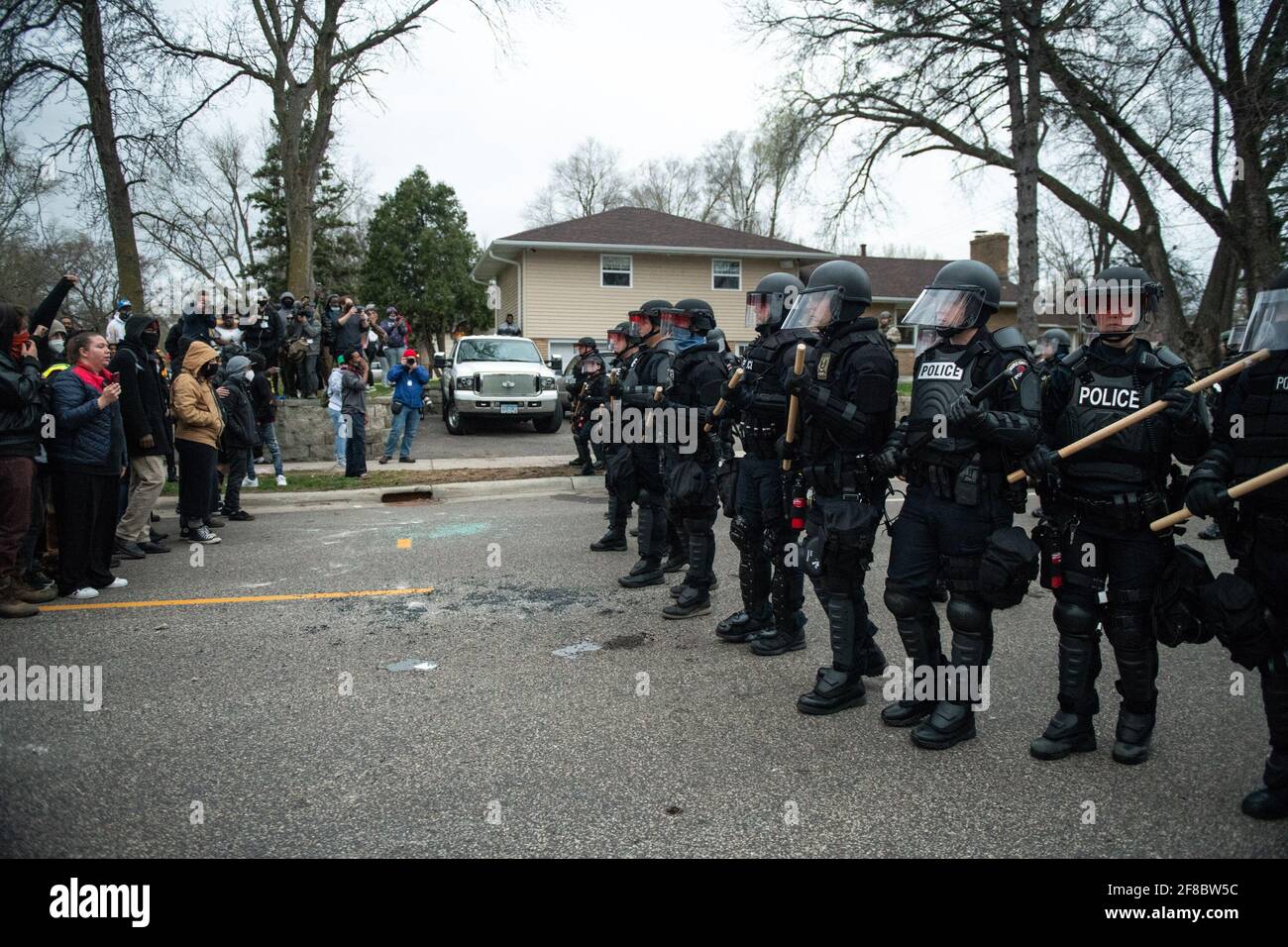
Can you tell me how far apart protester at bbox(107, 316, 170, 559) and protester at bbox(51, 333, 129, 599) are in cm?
82

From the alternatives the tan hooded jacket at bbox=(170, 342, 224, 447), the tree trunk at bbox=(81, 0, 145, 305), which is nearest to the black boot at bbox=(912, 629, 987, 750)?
the tan hooded jacket at bbox=(170, 342, 224, 447)

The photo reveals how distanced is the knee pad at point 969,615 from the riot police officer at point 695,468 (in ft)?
7.63

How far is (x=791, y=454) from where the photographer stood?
4.93 m

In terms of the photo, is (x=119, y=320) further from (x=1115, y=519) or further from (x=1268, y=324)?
(x=1268, y=324)

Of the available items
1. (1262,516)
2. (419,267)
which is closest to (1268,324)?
(1262,516)

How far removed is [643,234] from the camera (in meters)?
29.5

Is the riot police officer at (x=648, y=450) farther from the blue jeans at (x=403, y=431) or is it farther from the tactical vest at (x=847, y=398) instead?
the blue jeans at (x=403, y=431)

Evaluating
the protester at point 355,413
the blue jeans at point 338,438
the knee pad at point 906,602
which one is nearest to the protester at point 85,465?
the protester at point 355,413

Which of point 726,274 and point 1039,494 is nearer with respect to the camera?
point 1039,494

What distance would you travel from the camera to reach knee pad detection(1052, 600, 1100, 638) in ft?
12.8

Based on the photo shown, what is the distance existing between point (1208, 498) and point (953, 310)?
133cm

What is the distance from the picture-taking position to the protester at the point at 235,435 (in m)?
9.32
